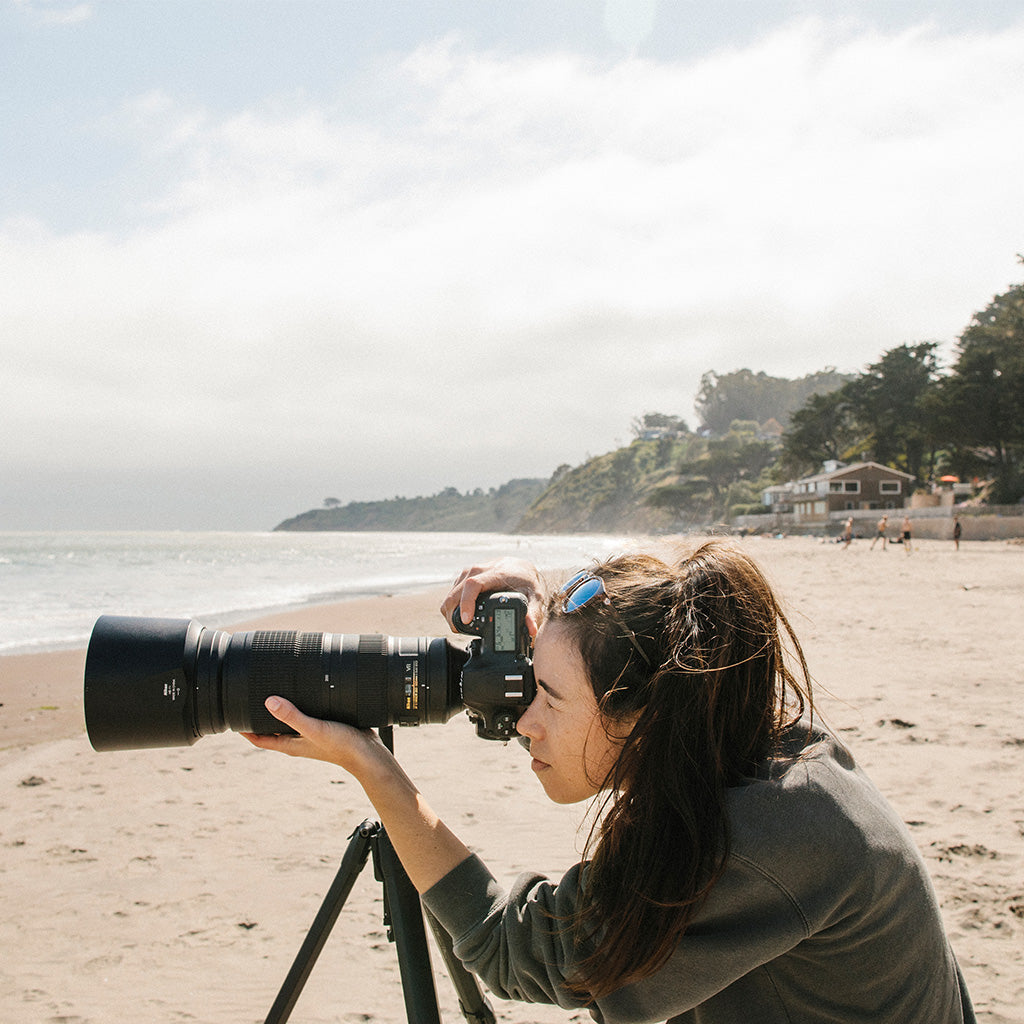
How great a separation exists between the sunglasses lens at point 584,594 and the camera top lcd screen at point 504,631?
0.78ft

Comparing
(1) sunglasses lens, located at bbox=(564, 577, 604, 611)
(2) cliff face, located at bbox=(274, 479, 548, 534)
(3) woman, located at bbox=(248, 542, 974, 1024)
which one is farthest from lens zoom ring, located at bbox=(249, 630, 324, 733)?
(2) cliff face, located at bbox=(274, 479, 548, 534)

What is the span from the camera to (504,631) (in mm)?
1316

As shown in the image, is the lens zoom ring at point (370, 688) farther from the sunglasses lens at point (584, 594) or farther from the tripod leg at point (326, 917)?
the sunglasses lens at point (584, 594)

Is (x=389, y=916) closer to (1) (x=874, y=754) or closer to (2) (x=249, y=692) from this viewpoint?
(2) (x=249, y=692)

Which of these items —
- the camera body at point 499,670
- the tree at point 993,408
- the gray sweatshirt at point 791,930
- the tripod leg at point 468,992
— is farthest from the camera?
the tree at point 993,408

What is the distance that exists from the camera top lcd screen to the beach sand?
1.69ft

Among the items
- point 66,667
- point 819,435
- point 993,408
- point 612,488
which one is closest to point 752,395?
point 612,488

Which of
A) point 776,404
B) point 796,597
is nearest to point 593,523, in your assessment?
point 776,404

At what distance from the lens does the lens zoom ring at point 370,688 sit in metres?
1.31

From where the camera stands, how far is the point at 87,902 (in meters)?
2.85

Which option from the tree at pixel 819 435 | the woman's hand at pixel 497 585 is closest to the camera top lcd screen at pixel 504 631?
the woman's hand at pixel 497 585

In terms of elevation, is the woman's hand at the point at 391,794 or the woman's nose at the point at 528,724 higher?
the woman's nose at the point at 528,724

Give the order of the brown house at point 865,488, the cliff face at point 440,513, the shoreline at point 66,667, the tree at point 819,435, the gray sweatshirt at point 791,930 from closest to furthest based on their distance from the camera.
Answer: the gray sweatshirt at point 791,930 < the shoreline at point 66,667 < the brown house at point 865,488 < the tree at point 819,435 < the cliff face at point 440,513

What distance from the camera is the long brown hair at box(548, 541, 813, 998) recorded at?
90cm
